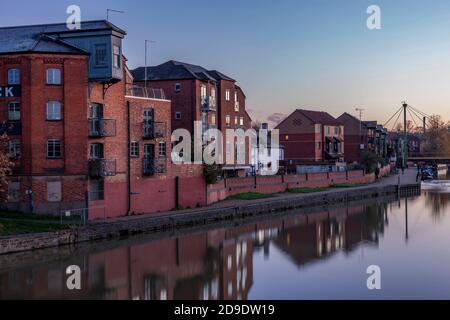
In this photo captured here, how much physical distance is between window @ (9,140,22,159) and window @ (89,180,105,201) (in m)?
3.92

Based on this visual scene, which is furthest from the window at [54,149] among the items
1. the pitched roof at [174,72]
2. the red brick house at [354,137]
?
the red brick house at [354,137]

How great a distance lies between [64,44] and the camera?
31812mm

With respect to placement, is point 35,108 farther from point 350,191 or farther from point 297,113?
point 297,113

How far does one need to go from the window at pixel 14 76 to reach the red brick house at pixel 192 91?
62.0 feet

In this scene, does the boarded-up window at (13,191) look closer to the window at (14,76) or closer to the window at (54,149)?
the window at (54,149)

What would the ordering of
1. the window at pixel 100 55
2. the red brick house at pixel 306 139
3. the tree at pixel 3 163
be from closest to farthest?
the tree at pixel 3 163 < the window at pixel 100 55 < the red brick house at pixel 306 139

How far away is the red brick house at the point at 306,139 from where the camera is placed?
79.1 metres

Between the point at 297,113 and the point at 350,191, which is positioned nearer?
the point at 350,191

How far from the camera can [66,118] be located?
102ft

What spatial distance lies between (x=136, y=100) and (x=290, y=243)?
39.3 ft

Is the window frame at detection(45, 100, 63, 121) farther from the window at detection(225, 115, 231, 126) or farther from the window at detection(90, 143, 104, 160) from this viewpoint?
the window at detection(225, 115, 231, 126)

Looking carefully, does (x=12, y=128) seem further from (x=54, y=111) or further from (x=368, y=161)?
(x=368, y=161)

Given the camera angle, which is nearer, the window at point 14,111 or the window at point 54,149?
the window at point 54,149

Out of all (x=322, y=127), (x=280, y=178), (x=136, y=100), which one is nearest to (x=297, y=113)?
(x=322, y=127)
